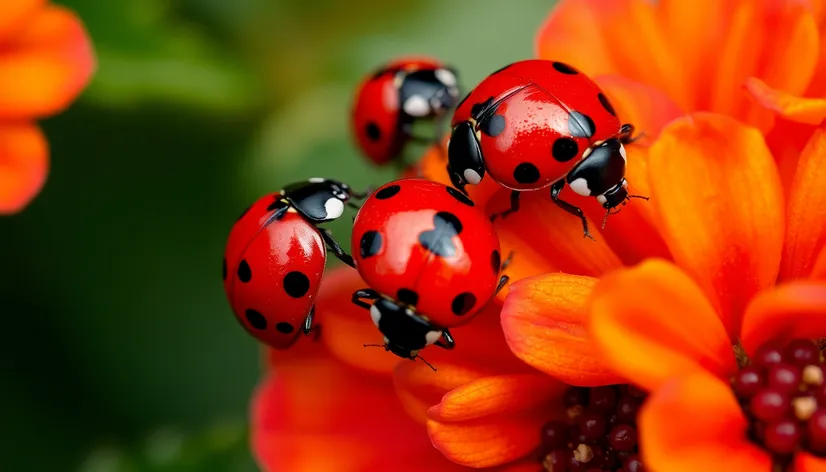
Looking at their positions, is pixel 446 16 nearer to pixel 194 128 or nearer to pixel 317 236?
pixel 194 128

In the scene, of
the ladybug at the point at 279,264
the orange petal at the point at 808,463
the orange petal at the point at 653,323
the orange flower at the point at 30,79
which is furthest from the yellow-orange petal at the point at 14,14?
the orange petal at the point at 808,463

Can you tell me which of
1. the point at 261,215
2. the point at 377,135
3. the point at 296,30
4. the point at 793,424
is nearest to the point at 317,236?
the point at 261,215

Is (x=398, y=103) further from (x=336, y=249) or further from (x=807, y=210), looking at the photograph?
(x=807, y=210)

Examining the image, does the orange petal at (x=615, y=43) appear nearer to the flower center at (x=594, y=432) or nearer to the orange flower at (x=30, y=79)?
the flower center at (x=594, y=432)

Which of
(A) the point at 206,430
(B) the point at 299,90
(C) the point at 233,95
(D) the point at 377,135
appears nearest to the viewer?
(D) the point at 377,135

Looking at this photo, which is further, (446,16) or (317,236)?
(446,16)

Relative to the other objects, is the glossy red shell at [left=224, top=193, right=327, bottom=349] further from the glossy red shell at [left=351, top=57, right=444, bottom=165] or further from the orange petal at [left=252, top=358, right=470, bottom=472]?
the glossy red shell at [left=351, top=57, right=444, bottom=165]
